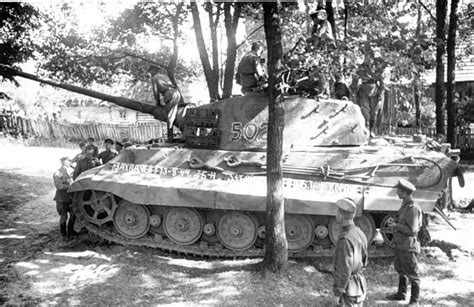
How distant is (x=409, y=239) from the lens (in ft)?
18.6

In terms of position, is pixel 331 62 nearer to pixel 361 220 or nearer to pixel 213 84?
pixel 361 220

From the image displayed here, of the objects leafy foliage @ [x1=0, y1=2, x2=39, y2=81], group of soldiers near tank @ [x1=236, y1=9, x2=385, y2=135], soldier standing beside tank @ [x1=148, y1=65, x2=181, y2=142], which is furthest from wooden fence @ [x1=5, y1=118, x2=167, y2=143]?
soldier standing beside tank @ [x1=148, y1=65, x2=181, y2=142]

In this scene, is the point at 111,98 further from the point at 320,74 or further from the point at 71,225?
the point at 320,74

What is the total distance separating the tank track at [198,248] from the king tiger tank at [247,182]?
19 millimetres

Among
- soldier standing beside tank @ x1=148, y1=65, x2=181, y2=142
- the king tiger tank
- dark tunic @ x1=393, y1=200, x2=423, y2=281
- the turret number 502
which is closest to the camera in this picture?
dark tunic @ x1=393, y1=200, x2=423, y2=281

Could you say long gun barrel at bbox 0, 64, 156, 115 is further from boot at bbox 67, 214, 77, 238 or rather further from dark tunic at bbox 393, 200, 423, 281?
dark tunic at bbox 393, 200, 423, 281

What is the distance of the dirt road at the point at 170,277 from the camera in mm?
6008

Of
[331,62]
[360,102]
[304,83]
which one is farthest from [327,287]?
[360,102]

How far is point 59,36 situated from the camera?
15734 millimetres

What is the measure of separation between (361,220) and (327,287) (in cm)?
155

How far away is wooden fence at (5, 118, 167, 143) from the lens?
22781mm

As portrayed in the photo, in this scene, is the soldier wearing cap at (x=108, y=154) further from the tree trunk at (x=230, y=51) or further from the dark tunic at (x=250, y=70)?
the tree trunk at (x=230, y=51)


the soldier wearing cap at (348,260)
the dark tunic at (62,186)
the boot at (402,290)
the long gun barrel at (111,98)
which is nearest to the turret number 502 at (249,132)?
the long gun barrel at (111,98)

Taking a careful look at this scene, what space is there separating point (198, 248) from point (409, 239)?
3.71 metres
